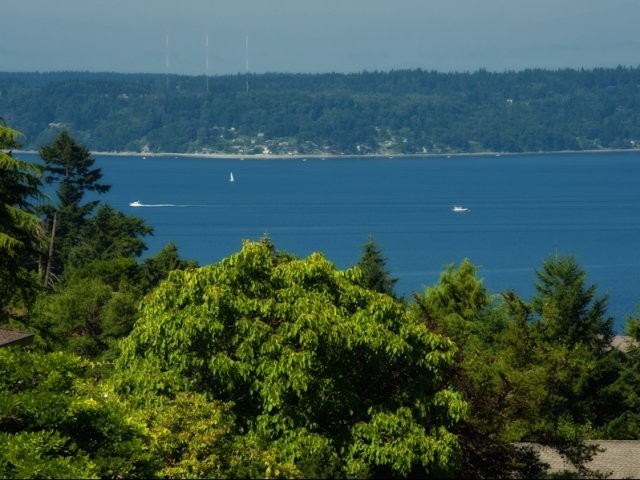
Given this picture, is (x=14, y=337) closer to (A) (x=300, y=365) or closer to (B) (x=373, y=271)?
(A) (x=300, y=365)

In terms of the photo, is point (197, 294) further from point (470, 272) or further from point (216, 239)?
point (216, 239)

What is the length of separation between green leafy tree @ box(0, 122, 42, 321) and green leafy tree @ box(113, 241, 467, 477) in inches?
132

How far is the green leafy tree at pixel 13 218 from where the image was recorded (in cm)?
2705

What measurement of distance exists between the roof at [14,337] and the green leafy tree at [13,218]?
6244 millimetres

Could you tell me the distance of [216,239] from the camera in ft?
527

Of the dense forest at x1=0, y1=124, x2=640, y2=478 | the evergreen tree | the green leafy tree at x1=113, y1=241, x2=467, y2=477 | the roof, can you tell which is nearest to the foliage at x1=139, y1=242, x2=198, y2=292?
the evergreen tree

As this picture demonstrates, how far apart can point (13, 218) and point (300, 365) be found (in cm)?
726

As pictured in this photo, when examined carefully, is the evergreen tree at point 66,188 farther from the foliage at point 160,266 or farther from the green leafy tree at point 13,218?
the green leafy tree at point 13,218

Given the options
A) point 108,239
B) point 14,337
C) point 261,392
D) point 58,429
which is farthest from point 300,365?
point 108,239

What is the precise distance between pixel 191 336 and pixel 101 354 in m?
26.2

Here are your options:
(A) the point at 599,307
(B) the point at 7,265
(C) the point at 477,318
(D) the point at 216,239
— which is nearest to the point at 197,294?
(B) the point at 7,265

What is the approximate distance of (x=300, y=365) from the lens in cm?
2362

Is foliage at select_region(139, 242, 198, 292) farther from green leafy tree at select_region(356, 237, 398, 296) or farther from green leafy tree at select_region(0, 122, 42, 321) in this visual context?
green leafy tree at select_region(0, 122, 42, 321)

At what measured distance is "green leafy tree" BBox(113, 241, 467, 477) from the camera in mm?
23797
